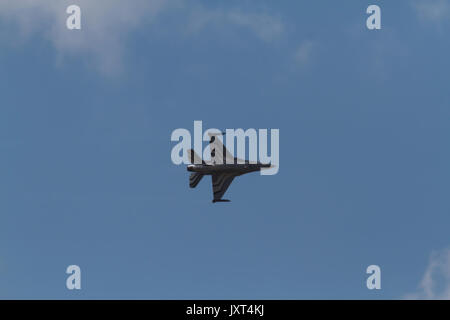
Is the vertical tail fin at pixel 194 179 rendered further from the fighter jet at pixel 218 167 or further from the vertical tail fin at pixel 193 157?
the vertical tail fin at pixel 193 157

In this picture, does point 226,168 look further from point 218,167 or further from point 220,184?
point 220,184

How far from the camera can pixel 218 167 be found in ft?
516

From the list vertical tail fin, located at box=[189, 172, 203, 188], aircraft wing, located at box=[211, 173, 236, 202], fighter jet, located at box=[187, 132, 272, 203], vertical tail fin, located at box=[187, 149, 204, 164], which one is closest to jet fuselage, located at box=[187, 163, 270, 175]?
fighter jet, located at box=[187, 132, 272, 203]

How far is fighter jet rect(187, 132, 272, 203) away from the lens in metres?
156

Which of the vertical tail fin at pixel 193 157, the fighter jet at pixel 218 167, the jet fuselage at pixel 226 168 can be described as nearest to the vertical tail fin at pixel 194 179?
the fighter jet at pixel 218 167

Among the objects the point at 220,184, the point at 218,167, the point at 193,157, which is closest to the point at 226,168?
the point at 218,167

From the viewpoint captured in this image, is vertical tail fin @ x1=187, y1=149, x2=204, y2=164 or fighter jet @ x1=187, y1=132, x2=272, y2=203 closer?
vertical tail fin @ x1=187, y1=149, x2=204, y2=164

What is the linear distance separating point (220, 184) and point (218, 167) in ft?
21.9

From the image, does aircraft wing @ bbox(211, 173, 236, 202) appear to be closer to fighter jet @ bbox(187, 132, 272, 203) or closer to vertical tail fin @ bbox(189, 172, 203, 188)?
fighter jet @ bbox(187, 132, 272, 203)

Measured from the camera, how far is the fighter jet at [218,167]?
15575 centimetres
